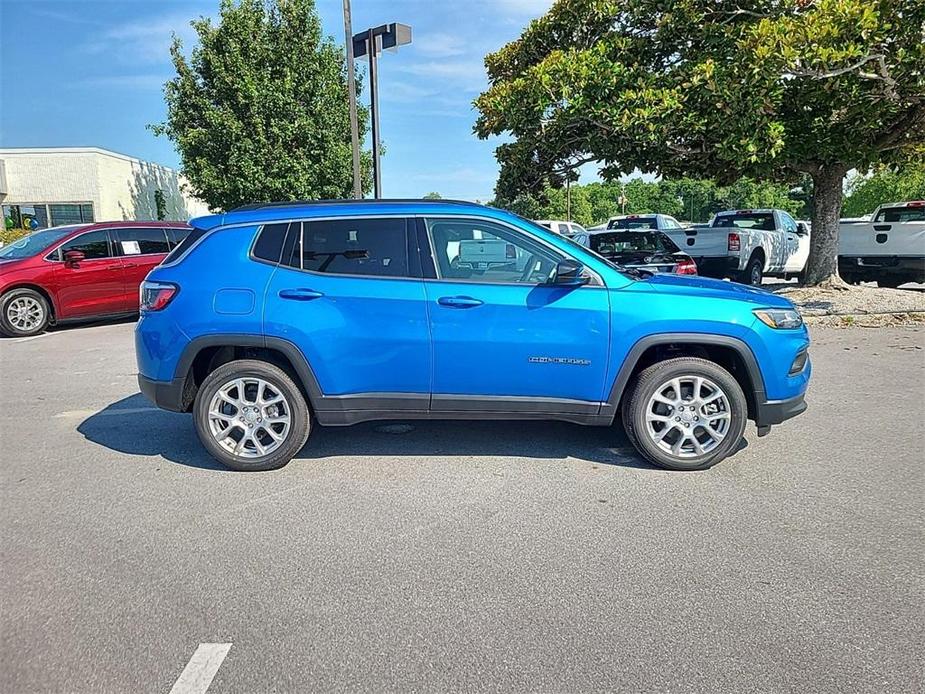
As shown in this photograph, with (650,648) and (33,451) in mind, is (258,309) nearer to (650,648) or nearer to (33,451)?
(33,451)

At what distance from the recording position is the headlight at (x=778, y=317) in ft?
14.3

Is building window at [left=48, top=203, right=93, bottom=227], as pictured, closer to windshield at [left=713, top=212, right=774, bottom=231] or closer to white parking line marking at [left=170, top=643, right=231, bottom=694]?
windshield at [left=713, top=212, right=774, bottom=231]

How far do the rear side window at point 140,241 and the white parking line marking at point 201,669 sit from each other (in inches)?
392

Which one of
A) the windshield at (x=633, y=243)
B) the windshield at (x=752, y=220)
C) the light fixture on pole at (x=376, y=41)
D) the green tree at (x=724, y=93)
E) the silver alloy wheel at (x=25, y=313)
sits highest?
the light fixture on pole at (x=376, y=41)

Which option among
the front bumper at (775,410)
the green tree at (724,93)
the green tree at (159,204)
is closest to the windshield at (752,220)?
the green tree at (724,93)

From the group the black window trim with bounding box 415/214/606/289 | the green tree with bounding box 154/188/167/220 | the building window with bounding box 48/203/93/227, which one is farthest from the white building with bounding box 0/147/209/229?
the black window trim with bounding box 415/214/606/289

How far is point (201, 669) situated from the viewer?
99.1 inches

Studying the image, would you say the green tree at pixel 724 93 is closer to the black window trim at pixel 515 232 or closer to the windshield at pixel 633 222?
the black window trim at pixel 515 232

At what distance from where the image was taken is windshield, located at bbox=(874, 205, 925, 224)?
44.8 feet

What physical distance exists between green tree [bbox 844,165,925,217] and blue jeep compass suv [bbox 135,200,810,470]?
46526 mm

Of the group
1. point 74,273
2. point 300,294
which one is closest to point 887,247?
point 300,294

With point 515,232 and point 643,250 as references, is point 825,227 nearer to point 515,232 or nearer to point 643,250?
point 643,250

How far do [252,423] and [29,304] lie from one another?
7.93 m

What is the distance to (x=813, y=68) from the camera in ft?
28.1
